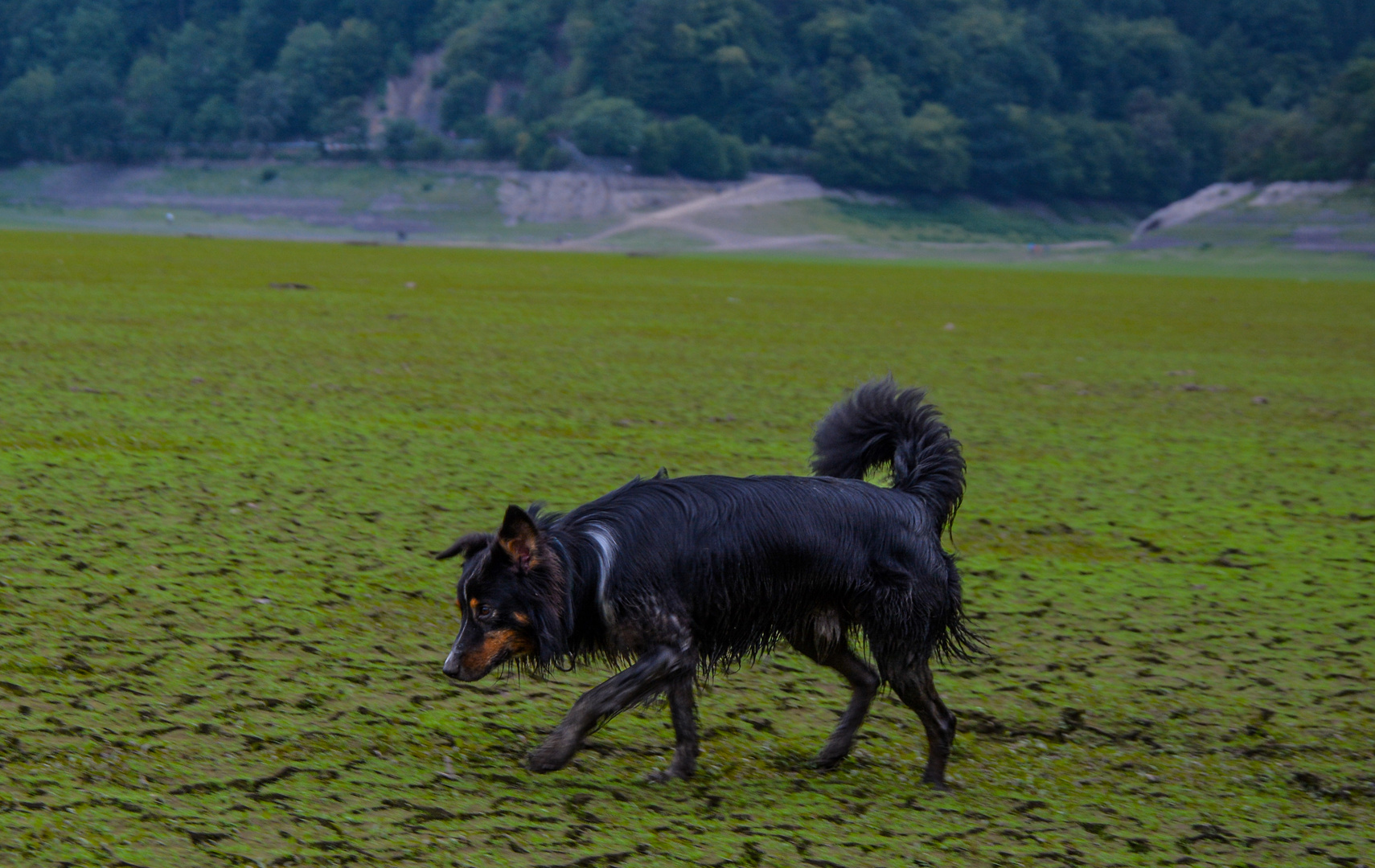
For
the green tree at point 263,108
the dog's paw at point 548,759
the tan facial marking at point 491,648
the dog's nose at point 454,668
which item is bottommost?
the dog's paw at point 548,759

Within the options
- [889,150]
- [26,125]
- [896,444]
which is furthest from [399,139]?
[896,444]

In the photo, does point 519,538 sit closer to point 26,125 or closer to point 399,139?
point 399,139

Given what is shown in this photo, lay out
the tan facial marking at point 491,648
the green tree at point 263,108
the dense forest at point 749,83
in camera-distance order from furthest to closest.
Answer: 1. the green tree at point 263,108
2. the dense forest at point 749,83
3. the tan facial marking at point 491,648

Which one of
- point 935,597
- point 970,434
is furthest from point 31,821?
point 970,434

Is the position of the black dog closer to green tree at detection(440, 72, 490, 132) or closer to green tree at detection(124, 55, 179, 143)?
green tree at detection(440, 72, 490, 132)

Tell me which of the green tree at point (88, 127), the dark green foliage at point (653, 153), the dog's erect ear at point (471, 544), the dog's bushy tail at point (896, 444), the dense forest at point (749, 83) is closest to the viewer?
the dog's erect ear at point (471, 544)

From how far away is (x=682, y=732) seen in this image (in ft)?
13.3

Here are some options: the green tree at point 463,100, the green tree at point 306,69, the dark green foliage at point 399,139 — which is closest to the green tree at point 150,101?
the green tree at point 306,69

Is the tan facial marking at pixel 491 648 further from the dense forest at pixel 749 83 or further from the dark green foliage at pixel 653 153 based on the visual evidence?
the dark green foliage at pixel 653 153

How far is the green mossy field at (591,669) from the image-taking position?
367 cm

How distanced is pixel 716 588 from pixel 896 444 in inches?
37.2

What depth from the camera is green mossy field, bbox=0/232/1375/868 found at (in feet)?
12.0

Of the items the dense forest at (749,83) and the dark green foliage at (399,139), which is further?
the dense forest at (749,83)

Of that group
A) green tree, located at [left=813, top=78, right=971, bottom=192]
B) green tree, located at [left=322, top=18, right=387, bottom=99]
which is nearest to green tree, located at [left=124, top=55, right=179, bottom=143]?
green tree, located at [left=322, top=18, right=387, bottom=99]
